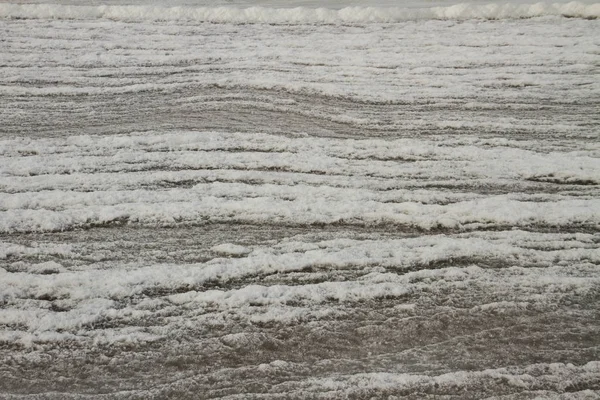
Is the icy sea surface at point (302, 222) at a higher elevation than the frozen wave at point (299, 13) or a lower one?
lower

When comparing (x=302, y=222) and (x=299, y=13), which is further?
(x=299, y=13)

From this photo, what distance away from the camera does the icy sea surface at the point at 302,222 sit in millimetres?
736

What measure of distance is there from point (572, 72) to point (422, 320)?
4.01 ft

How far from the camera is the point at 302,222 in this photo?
103 cm

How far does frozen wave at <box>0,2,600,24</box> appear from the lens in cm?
220

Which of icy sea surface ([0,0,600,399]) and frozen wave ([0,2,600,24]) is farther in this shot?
frozen wave ([0,2,600,24])

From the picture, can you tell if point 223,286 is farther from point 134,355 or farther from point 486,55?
point 486,55

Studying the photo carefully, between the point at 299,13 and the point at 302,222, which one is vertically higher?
the point at 299,13

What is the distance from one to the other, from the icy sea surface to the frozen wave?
356mm

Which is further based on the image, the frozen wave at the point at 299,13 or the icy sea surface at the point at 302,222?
the frozen wave at the point at 299,13

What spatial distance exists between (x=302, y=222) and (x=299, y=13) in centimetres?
147

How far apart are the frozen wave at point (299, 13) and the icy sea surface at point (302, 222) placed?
36cm

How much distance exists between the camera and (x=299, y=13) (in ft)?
7.43

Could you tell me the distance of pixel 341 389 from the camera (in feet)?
2.27
